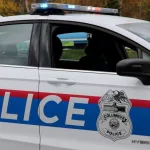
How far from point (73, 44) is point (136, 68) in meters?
1.18

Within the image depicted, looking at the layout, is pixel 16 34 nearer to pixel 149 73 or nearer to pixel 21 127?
pixel 21 127

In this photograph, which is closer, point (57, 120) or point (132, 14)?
point (57, 120)

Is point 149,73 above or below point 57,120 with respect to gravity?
above

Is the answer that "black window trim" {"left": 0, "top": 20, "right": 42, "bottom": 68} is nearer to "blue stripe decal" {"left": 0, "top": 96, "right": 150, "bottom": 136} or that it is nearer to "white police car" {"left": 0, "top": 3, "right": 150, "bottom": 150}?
"white police car" {"left": 0, "top": 3, "right": 150, "bottom": 150}

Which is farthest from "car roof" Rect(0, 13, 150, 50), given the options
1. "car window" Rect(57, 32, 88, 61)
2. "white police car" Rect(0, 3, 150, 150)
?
"car window" Rect(57, 32, 88, 61)

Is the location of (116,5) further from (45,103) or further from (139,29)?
(45,103)

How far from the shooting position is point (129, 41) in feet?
11.0

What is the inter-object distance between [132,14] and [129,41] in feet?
92.6

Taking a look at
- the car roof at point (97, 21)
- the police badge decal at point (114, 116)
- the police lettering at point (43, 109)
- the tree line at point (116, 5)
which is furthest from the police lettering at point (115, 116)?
the tree line at point (116, 5)

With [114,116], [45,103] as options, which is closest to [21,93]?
[45,103]

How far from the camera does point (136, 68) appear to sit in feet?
10.2

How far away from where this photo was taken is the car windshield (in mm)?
3428

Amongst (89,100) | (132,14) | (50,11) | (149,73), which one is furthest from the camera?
(132,14)

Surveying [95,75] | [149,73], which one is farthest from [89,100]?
[149,73]
